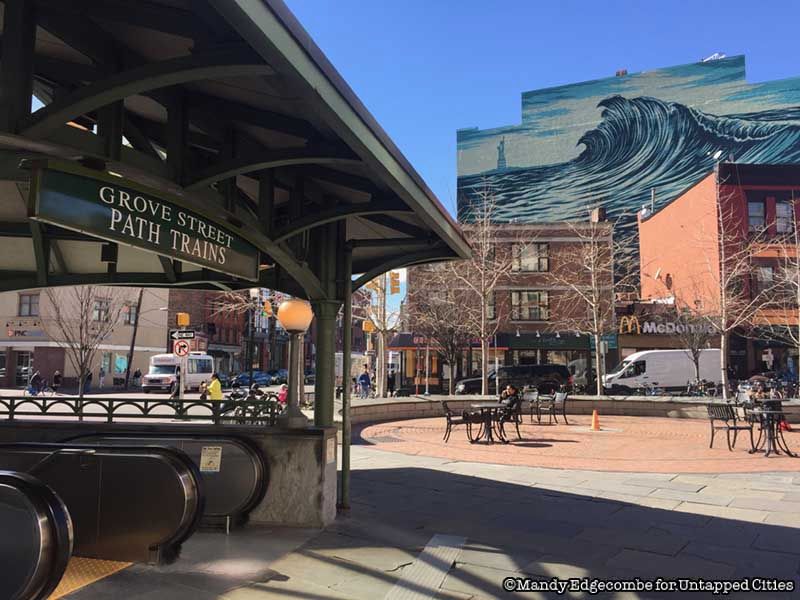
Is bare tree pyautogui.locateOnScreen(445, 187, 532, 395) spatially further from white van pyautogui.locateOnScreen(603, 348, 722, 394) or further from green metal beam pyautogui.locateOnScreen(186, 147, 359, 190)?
green metal beam pyautogui.locateOnScreen(186, 147, 359, 190)

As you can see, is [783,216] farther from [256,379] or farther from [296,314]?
[256,379]

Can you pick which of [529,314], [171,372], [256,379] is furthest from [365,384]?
[256,379]

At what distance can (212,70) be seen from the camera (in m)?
3.41

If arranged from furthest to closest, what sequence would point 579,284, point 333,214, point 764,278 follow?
point 579,284 < point 764,278 < point 333,214

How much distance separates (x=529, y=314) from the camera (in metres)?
43.0

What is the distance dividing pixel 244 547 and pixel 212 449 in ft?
3.64

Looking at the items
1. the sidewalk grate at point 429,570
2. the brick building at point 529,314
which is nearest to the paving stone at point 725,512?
the sidewalk grate at point 429,570

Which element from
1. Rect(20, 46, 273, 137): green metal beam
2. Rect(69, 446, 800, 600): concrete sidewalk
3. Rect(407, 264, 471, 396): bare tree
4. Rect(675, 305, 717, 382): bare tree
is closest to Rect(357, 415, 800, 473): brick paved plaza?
Rect(69, 446, 800, 600): concrete sidewalk

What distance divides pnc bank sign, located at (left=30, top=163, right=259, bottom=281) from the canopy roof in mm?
136

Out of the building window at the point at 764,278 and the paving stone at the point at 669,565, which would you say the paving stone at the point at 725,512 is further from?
the building window at the point at 764,278

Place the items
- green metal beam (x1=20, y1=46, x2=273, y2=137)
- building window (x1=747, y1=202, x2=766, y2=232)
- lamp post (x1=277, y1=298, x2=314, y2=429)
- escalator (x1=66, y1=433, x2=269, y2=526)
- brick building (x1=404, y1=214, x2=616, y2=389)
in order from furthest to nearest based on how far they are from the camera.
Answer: brick building (x1=404, y1=214, x2=616, y2=389) < building window (x1=747, y1=202, x2=766, y2=232) < lamp post (x1=277, y1=298, x2=314, y2=429) < escalator (x1=66, y1=433, x2=269, y2=526) < green metal beam (x1=20, y1=46, x2=273, y2=137)

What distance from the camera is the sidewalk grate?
497 centimetres

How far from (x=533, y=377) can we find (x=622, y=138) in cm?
6382

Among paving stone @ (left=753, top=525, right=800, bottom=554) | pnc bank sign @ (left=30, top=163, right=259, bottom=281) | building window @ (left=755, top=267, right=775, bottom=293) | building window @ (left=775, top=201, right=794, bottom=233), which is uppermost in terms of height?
building window @ (left=775, top=201, right=794, bottom=233)
